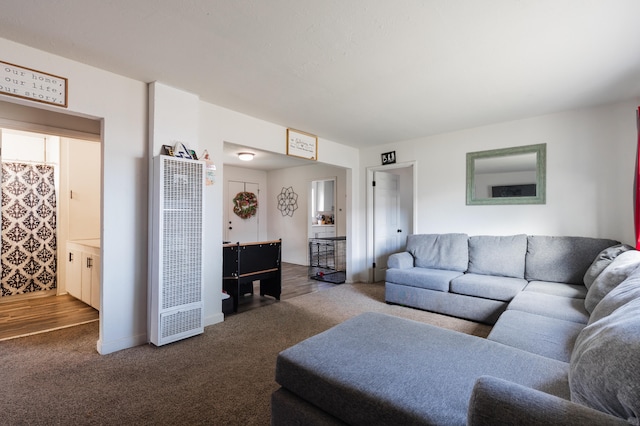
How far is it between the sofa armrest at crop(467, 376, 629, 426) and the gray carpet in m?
1.27

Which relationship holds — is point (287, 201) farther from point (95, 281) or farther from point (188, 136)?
point (188, 136)

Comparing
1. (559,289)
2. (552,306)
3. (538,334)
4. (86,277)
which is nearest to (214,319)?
(86,277)

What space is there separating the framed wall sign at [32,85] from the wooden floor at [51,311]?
7.17ft

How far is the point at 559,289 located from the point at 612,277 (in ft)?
3.32

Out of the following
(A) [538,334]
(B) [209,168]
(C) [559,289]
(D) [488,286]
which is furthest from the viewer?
(D) [488,286]

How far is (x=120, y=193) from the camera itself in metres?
2.53

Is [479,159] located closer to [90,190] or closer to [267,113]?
[267,113]

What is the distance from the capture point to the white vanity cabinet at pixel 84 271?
3.45 m

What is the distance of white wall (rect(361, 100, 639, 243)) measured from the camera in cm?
312

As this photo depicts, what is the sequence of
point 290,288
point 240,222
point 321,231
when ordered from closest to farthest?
point 290,288 → point 321,231 → point 240,222

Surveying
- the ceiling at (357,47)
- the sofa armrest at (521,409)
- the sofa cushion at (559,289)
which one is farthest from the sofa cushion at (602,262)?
the sofa armrest at (521,409)

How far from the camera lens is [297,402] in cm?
130

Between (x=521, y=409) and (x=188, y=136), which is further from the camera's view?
(x=188, y=136)

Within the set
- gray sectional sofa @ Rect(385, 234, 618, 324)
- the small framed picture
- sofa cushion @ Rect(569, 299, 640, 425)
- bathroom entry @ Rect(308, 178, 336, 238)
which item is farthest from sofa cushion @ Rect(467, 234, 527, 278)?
the small framed picture
